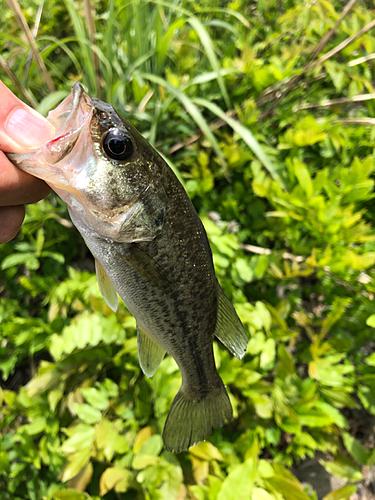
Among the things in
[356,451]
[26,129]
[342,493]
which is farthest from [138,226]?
[356,451]

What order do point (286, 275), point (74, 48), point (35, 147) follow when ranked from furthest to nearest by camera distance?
point (74, 48)
point (286, 275)
point (35, 147)

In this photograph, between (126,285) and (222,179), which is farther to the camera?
(222,179)

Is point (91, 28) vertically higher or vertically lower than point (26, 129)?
higher

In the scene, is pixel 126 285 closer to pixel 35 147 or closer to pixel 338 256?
pixel 35 147

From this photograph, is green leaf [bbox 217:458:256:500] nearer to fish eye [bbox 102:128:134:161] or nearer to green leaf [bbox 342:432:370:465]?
green leaf [bbox 342:432:370:465]

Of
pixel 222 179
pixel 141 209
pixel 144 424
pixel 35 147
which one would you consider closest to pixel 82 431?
pixel 144 424

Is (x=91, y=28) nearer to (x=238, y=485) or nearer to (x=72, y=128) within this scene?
(x=72, y=128)
